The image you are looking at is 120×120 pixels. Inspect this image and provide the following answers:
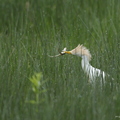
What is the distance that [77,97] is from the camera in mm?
3389

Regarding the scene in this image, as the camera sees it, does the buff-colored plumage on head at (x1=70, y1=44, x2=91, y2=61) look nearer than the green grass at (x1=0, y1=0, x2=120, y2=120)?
No

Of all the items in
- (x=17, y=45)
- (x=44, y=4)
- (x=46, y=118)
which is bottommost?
(x=46, y=118)

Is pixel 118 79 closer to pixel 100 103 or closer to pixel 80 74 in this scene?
pixel 80 74

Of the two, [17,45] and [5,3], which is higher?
[5,3]

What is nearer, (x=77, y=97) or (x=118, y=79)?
(x=77, y=97)

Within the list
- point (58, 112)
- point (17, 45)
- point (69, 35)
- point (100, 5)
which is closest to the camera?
point (58, 112)

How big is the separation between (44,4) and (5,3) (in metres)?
0.73

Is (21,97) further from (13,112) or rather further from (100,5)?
(100,5)

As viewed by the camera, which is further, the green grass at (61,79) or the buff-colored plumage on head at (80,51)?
the buff-colored plumage on head at (80,51)

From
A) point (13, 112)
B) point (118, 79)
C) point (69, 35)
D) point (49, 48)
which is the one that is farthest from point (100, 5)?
point (13, 112)

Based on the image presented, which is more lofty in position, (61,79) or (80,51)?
(80,51)

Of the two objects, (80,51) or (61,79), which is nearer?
(61,79)

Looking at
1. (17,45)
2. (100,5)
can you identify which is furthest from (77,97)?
(100,5)

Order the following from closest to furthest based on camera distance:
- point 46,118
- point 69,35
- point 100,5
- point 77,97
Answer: point 46,118, point 77,97, point 69,35, point 100,5
